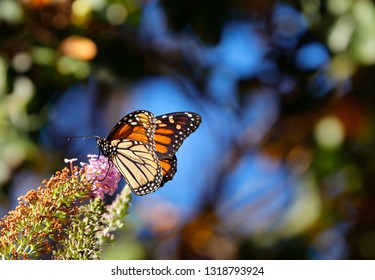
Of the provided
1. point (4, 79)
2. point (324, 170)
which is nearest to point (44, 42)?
point (4, 79)

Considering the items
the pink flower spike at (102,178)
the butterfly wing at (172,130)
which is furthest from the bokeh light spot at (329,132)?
the pink flower spike at (102,178)

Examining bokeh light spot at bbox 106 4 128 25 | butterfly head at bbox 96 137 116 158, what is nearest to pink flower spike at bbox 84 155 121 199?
butterfly head at bbox 96 137 116 158

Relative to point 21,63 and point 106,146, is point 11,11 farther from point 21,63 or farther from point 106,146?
point 106,146

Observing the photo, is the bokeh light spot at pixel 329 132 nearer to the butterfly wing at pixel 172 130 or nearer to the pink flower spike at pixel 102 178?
the butterfly wing at pixel 172 130

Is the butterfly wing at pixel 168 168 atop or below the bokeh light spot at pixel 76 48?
below

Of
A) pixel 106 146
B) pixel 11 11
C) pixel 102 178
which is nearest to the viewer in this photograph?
pixel 102 178

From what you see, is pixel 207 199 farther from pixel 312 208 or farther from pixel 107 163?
pixel 107 163

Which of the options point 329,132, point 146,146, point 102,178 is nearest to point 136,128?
point 146,146

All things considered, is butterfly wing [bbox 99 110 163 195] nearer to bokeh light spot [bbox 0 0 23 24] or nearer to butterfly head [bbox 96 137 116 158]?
butterfly head [bbox 96 137 116 158]
